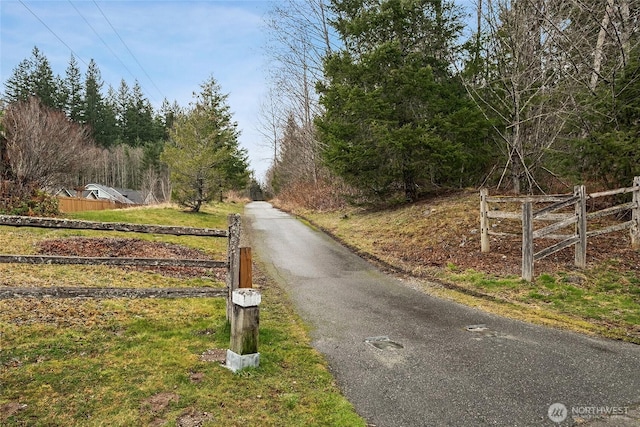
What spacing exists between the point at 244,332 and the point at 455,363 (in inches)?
93.4

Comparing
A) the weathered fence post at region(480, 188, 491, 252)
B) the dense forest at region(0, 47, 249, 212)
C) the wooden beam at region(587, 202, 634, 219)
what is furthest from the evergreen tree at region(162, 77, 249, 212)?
the wooden beam at region(587, 202, 634, 219)

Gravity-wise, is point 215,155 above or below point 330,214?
above

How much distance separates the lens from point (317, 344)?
4.68 m

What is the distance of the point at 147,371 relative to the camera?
3.58m

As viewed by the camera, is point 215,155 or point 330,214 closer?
point 215,155

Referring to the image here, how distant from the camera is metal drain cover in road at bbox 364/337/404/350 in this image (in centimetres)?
458

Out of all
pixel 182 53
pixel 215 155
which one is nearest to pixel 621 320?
pixel 182 53

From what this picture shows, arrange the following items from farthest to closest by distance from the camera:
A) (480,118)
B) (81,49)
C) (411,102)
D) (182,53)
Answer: (411,102) < (480,118) < (182,53) < (81,49)

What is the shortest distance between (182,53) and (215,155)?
706 cm

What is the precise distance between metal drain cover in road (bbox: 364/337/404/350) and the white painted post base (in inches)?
63.2

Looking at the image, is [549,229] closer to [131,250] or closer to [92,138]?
[131,250]

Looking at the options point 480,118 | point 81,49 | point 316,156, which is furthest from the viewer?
point 316,156

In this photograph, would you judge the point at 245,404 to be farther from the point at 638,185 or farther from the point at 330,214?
the point at 330,214

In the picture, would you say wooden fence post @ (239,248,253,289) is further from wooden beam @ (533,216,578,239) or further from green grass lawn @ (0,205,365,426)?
wooden beam @ (533,216,578,239)
